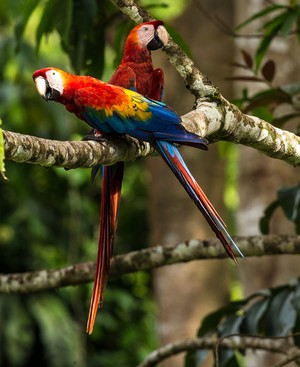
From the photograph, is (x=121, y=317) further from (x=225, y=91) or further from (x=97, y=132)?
(x=97, y=132)

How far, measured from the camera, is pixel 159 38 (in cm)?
221

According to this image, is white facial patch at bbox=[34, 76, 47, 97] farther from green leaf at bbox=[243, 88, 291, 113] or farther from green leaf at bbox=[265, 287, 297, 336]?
green leaf at bbox=[265, 287, 297, 336]

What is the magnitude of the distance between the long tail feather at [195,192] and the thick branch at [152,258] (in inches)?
23.4

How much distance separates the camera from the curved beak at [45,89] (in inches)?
85.4

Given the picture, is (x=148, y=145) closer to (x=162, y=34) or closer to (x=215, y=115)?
(x=215, y=115)

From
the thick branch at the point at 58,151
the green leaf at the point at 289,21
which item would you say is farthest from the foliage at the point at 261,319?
the thick branch at the point at 58,151

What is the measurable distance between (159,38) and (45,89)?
0.34 m

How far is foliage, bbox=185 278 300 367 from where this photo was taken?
2.55m

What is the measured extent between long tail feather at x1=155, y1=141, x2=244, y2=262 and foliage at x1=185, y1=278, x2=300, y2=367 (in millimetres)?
670

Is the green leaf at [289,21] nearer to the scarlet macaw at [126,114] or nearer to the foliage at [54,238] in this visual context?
the scarlet macaw at [126,114]

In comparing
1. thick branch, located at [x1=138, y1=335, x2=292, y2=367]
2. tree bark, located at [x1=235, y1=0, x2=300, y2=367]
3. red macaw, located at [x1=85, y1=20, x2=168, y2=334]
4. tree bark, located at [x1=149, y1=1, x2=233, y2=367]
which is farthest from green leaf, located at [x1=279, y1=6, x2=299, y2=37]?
tree bark, located at [x1=149, y1=1, x2=233, y2=367]

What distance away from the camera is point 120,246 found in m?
7.41

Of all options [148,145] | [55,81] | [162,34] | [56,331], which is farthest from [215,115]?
[56,331]

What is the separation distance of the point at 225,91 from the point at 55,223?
2092 millimetres
